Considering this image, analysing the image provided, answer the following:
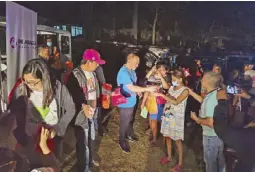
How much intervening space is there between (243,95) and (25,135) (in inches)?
161

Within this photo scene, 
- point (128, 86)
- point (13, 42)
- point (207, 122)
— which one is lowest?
point (207, 122)

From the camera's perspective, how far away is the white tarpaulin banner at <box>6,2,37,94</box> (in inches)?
136

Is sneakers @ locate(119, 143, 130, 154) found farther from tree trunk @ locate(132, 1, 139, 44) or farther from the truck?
tree trunk @ locate(132, 1, 139, 44)

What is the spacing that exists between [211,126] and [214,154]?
341 mm

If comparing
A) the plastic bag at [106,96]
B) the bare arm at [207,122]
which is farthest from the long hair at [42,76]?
the plastic bag at [106,96]

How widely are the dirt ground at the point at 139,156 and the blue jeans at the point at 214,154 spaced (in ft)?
3.28

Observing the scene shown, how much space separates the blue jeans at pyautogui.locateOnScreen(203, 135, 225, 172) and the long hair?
1816mm

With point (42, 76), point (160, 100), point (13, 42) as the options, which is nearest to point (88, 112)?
point (42, 76)

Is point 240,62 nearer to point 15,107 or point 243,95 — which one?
point 243,95

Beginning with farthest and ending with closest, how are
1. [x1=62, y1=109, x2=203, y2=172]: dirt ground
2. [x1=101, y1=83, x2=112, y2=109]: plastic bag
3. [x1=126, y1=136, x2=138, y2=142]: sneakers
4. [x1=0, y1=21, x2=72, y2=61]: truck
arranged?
[x1=0, y1=21, x2=72, y2=61]: truck, [x1=126, y1=136, x2=138, y2=142]: sneakers, [x1=101, y1=83, x2=112, y2=109]: plastic bag, [x1=62, y1=109, x2=203, y2=172]: dirt ground

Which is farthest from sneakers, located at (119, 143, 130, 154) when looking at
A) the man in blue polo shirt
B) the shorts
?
the shorts

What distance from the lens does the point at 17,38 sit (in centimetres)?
360

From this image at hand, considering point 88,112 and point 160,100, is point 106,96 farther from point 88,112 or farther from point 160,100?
point 88,112

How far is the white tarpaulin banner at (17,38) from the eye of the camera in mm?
3451
